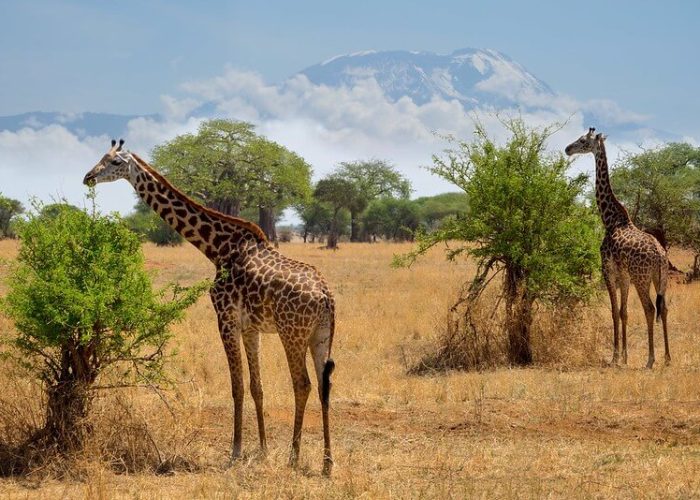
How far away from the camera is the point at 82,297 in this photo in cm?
795

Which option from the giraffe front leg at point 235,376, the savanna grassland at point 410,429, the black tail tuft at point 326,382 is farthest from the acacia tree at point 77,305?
the black tail tuft at point 326,382

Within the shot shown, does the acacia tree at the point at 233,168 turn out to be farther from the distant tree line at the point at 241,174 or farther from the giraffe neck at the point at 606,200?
the giraffe neck at the point at 606,200

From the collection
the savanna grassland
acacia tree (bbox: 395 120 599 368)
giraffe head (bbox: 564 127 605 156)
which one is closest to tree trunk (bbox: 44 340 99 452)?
the savanna grassland

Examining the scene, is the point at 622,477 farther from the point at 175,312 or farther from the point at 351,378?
the point at 351,378

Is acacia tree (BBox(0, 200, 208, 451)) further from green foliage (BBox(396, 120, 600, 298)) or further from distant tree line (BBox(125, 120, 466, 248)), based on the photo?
distant tree line (BBox(125, 120, 466, 248))

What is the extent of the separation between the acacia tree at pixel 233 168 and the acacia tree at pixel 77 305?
4793cm

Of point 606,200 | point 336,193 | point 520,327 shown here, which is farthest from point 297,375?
point 336,193

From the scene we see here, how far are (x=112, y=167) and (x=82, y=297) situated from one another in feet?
5.38

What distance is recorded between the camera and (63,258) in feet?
27.3

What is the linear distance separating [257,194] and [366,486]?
167 feet

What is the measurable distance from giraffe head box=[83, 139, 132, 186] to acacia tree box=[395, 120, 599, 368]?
648cm

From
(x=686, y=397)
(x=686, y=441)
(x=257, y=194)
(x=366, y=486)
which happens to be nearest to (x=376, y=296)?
(x=686, y=397)

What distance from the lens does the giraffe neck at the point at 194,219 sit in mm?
8914

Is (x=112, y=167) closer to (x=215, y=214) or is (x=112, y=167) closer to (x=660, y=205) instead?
(x=215, y=214)
